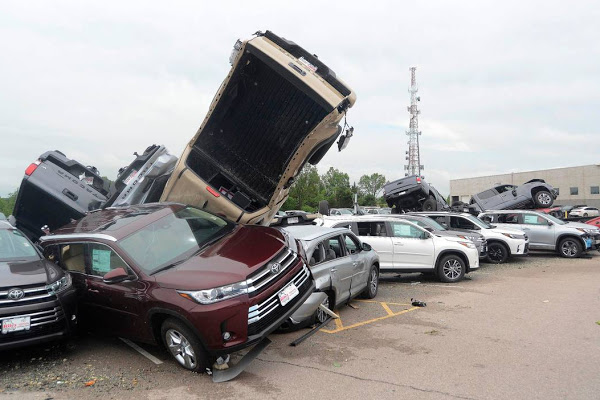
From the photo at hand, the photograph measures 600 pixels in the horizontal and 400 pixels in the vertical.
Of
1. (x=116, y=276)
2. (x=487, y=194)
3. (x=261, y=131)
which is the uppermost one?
(x=261, y=131)

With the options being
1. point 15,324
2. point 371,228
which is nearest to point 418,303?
point 371,228

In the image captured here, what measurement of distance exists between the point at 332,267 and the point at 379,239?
3.96 meters

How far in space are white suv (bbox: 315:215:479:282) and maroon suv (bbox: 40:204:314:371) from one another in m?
4.59

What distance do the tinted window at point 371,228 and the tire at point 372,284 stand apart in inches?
79.4

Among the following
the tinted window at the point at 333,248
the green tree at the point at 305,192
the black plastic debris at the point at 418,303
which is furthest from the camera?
the green tree at the point at 305,192

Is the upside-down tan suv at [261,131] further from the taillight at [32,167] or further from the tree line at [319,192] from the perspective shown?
the tree line at [319,192]

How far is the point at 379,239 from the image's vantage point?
409 inches

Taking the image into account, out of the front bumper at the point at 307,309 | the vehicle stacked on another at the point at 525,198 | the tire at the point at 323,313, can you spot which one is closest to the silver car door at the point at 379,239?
the tire at the point at 323,313

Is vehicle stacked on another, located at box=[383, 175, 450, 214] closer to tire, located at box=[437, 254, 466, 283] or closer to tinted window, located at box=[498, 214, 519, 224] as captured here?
tinted window, located at box=[498, 214, 519, 224]

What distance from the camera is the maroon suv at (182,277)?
4.46 metres

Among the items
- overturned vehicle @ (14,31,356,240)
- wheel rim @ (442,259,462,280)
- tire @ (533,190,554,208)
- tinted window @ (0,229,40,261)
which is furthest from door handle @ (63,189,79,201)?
tire @ (533,190,554,208)

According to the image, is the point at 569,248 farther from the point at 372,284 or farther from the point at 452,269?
the point at 372,284

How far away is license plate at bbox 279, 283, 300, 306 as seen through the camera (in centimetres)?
492

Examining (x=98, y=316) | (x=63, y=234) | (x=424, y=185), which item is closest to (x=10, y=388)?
(x=98, y=316)
